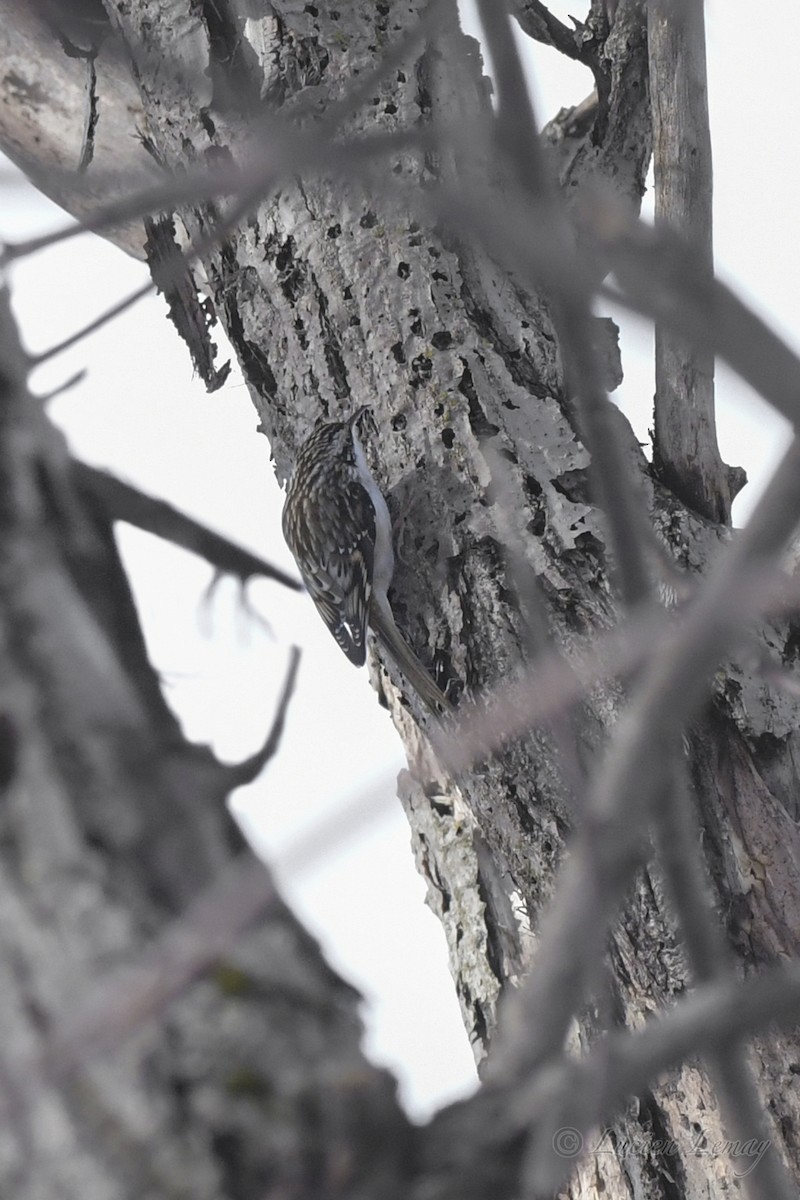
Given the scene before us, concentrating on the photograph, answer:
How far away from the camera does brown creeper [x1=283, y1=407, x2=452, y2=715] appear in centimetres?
273

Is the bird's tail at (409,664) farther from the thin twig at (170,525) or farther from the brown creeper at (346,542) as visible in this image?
the thin twig at (170,525)

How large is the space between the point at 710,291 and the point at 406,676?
79.8 inches

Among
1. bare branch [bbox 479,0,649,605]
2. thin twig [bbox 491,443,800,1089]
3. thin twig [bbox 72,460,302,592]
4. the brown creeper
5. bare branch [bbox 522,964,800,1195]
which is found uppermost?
the brown creeper

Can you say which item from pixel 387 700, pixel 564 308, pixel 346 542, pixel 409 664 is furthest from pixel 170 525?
pixel 346 542

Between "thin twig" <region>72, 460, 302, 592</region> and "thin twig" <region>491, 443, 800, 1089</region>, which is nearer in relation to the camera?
"thin twig" <region>491, 443, 800, 1089</region>

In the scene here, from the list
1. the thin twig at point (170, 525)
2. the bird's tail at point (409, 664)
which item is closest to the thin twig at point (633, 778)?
the thin twig at point (170, 525)

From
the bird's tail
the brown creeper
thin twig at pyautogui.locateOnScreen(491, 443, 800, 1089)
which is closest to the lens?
thin twig at pyautogui.locateOnScreen(491, 443, 800, 1089)

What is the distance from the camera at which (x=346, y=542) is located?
3.58 metres

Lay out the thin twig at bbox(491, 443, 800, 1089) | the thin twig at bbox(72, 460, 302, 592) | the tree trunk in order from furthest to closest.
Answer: the thin twig at bbox(72, 460, 302, 592) → the tree trunk → the thin twig at bbox(491, 443, 800, 1089)

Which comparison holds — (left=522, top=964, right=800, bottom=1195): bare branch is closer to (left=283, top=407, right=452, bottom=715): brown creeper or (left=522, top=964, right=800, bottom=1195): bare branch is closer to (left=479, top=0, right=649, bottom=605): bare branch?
(left=479, top=0, right=649, bottom=605): bare branch

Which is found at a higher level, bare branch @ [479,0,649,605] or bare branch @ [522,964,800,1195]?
bare branch @ [479,0,649,605]

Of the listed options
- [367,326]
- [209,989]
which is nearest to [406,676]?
A: [367,326]

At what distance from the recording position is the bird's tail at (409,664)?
8.04 ft

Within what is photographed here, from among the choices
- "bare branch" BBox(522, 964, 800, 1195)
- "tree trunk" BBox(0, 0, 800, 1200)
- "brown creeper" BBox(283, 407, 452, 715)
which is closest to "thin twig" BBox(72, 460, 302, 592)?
"tree trunk" BBox(0, 0, 800, 1200)
